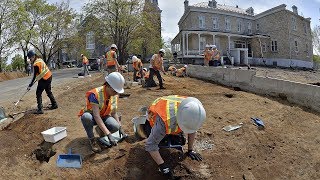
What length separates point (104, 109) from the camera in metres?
4.83

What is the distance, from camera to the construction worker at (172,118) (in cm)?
358

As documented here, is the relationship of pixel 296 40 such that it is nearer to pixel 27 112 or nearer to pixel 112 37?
pixel 112 37

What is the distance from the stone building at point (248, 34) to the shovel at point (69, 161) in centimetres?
2651

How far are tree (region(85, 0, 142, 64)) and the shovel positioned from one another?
24073 millimetres

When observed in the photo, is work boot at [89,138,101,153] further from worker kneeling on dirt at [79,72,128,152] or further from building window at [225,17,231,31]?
building window at [225,17,231,31]

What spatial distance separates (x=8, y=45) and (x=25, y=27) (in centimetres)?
244

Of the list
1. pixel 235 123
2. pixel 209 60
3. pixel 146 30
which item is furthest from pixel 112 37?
pixel 235 123

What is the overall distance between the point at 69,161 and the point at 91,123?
0.63 meters

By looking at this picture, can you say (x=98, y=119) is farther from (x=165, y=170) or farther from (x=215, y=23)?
(x=215, y=23)

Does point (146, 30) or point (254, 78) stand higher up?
point (146, 30)

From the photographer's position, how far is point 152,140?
3867 millimetres

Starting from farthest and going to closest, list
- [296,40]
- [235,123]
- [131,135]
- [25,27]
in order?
[296,40]
[25,27]
[235,123]
[131,135]

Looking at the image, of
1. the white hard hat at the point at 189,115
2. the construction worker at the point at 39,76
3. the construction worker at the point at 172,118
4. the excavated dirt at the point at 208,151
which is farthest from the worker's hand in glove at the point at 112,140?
the construction worker at the point at 39,76

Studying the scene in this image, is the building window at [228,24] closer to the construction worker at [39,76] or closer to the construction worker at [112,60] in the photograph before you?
the construction worker at [112,60]
